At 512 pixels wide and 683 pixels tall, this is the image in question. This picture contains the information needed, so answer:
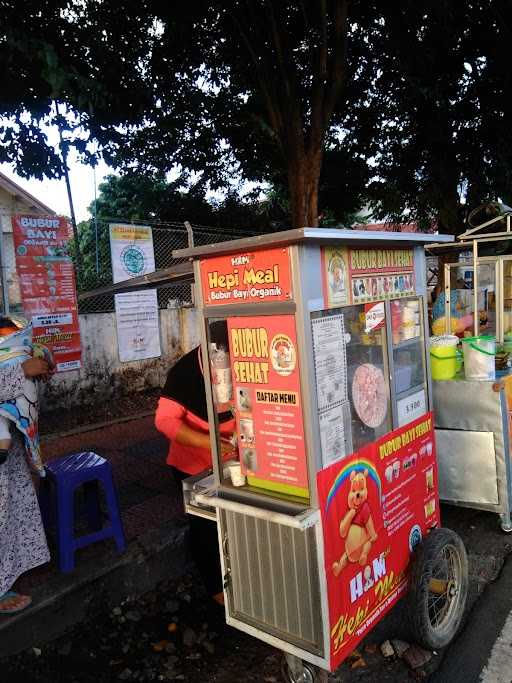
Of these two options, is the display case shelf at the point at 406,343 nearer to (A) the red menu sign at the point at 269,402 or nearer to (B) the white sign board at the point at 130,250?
(A) the red menu sign at the point at 269,402

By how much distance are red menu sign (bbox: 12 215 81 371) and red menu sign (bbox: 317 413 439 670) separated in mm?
4799

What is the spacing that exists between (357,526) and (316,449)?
1.57ft

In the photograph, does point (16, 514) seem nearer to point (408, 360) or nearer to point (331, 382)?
point (331, 382)

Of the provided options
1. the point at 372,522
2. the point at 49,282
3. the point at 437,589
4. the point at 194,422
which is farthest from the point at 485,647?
the point at 49,282

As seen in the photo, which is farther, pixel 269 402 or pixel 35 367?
pixel 35 367

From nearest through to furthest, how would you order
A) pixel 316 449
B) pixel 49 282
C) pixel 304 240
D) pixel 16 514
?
pixel 304 240, pixel 316 449, pixel 16 514, pixel 49 282

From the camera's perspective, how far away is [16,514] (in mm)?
2732

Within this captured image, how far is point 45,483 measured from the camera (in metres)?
3.21

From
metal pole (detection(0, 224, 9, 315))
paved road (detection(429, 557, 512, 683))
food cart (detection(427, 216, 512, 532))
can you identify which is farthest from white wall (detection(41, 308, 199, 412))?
paved road (detection(429, 557, 512, 683))

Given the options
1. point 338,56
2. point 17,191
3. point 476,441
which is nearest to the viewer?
point 476,441

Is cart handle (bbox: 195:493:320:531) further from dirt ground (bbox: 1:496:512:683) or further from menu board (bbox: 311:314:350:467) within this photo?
dirt ground (bbox: 1:496:512:683)

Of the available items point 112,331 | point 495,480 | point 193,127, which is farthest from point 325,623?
point 193,127

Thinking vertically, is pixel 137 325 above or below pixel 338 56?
below

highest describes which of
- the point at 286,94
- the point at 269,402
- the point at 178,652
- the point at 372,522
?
the point at 286,94
